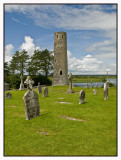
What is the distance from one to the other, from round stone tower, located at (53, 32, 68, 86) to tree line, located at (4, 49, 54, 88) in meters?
4.95

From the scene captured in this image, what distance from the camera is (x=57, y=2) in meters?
4.77

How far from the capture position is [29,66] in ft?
132

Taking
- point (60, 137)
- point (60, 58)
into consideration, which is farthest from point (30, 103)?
point (60, 58)

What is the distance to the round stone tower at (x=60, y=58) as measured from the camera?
38375 mm

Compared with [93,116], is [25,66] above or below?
above

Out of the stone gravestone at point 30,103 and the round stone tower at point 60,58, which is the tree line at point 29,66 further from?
the stone gravestone at point 30,103

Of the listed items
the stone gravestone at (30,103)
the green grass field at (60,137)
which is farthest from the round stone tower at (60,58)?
the green grass field at (60,137)

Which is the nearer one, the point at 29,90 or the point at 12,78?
the point at 29,90

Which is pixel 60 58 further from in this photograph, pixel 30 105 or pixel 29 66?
pixel 30 105

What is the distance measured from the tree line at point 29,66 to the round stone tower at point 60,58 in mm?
4949

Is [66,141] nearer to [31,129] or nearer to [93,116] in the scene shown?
[31,129]

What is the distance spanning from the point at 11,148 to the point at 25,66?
3347 centimetres

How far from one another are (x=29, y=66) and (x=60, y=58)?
8782mm

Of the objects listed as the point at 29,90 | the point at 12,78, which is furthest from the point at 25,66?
the point at 29,90
